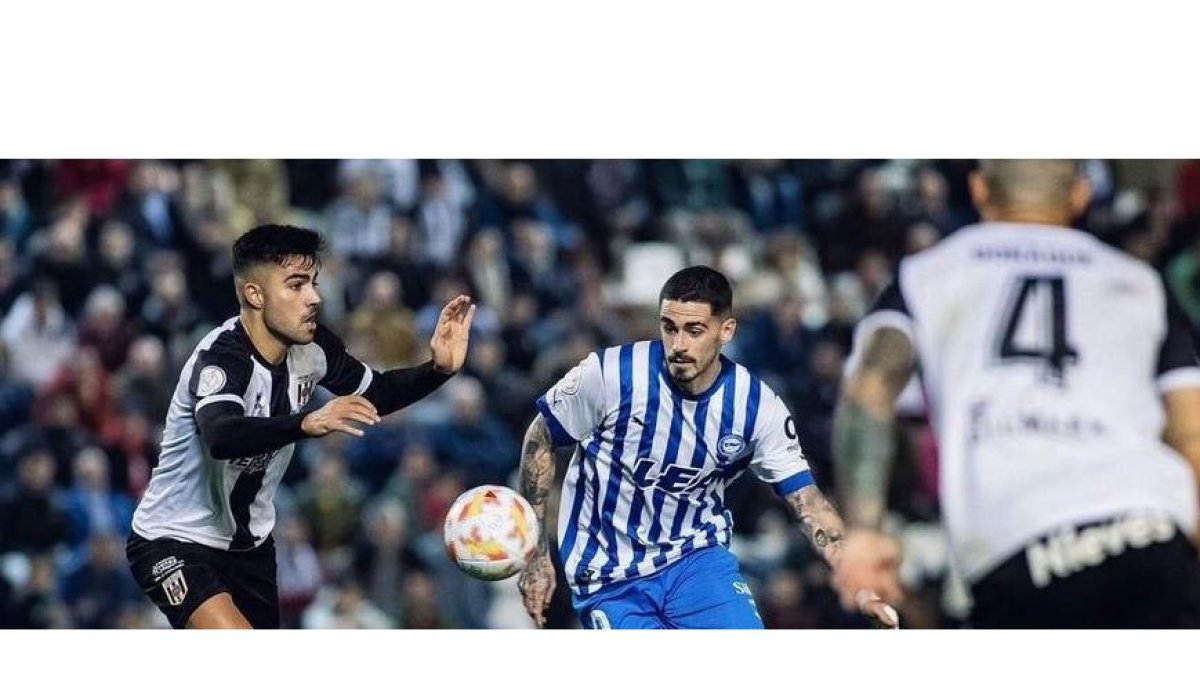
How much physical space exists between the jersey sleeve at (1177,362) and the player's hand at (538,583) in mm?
3389

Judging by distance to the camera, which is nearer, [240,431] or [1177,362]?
[240,431]

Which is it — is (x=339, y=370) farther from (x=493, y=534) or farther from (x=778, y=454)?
(x=778, y=454)

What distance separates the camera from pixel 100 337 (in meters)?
12.1

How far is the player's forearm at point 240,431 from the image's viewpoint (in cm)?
816

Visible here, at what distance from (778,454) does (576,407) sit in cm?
101

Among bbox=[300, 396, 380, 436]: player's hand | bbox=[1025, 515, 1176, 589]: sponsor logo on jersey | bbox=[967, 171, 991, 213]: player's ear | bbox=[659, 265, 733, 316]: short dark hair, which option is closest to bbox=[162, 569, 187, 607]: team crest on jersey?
bbox=[300, 396, 380, 436]: player's hand

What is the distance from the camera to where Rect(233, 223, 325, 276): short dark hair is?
9.18m

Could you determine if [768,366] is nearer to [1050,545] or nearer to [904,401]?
[904,401]

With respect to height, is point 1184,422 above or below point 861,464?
above

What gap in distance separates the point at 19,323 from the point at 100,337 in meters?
0.53

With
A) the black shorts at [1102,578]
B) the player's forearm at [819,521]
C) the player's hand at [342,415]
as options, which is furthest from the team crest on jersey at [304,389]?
the black shorts at [1102,578]

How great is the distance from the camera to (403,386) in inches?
372

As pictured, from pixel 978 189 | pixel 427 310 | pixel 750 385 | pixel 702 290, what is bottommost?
pixel 750 385

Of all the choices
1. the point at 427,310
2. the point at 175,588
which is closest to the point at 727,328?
the point at 175,588
